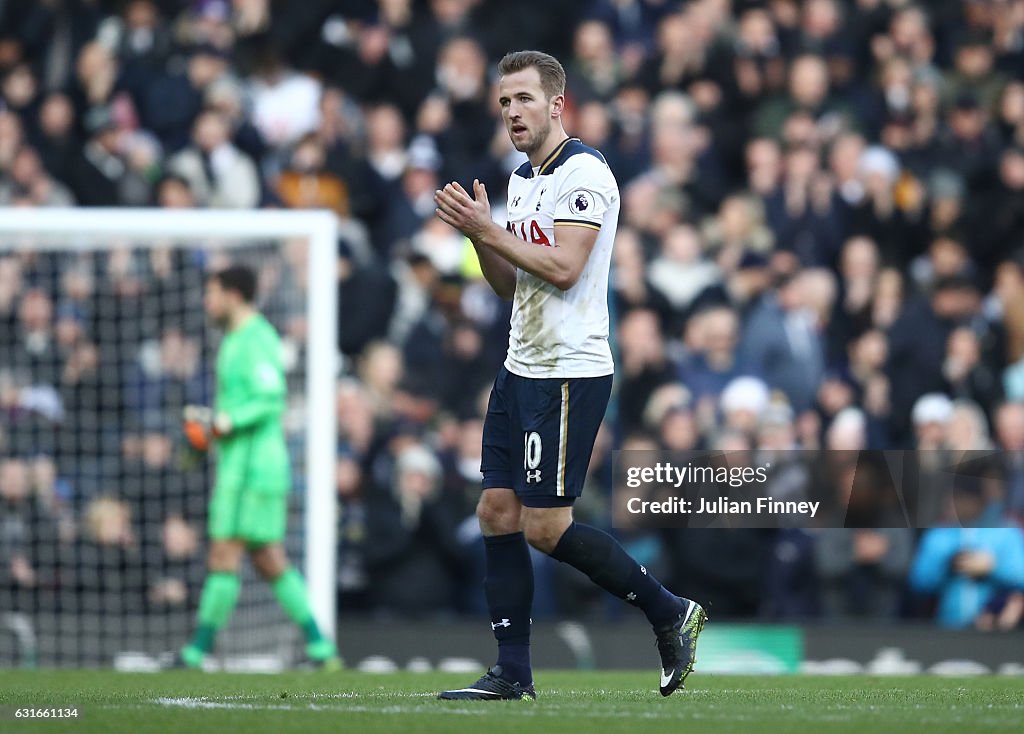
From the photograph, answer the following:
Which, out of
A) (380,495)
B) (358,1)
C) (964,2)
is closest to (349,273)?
(380,495)

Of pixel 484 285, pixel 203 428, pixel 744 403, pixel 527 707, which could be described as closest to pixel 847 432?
pixel 744 403

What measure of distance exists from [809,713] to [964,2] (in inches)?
413

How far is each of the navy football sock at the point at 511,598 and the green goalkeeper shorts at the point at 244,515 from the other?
12.0 ft

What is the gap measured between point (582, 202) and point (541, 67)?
0.51 metres

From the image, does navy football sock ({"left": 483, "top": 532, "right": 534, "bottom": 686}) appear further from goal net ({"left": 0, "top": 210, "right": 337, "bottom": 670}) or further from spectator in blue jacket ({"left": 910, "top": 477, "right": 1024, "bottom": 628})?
spectator in blue jacket ({"left": 910, "top": 477, "right": 1024, "bottom": 628})

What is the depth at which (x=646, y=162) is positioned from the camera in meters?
13.8

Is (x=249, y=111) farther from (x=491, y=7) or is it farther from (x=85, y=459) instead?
(x=85, y=459)

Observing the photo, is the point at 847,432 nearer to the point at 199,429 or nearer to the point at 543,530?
the point at 199,429

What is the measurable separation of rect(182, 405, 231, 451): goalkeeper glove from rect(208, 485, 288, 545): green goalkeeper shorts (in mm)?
284

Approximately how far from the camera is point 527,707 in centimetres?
638

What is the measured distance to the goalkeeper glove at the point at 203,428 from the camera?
10.1m

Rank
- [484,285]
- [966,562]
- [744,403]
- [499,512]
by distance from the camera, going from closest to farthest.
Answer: [499,512] → [966,562] → [744,403] → [484,285]

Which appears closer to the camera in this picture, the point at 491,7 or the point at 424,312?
the point at 424,312

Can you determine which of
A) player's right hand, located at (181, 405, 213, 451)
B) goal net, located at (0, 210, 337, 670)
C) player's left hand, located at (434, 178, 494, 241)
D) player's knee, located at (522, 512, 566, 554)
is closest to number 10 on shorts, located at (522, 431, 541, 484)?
player's knee, located at (522, 512, 566, 554)
